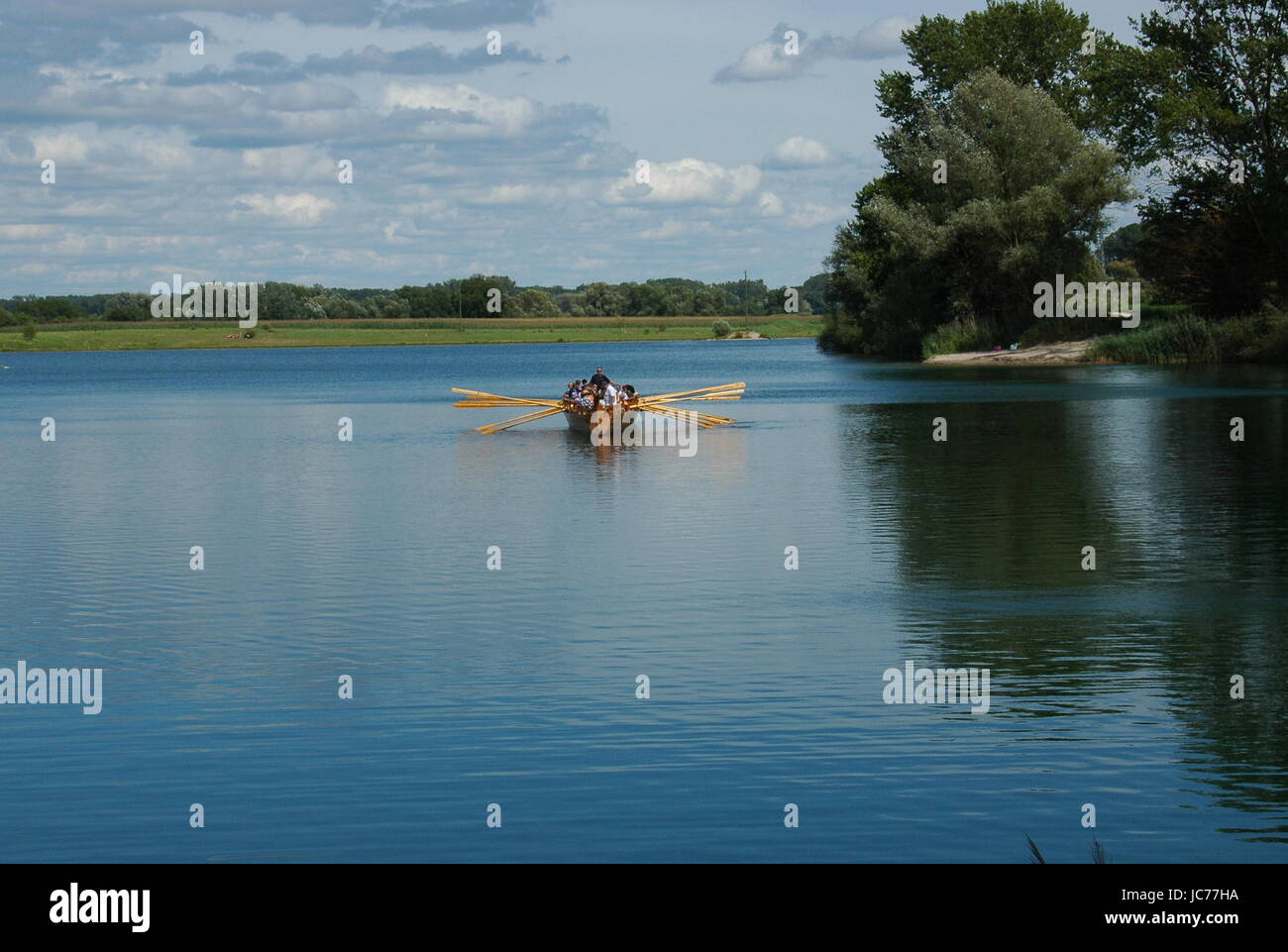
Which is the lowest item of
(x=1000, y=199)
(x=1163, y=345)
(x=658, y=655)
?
(x=658, y=655)

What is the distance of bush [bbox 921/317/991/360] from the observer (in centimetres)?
8444

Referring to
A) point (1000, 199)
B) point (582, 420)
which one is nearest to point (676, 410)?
point (582, 420)

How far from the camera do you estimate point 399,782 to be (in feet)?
37.3

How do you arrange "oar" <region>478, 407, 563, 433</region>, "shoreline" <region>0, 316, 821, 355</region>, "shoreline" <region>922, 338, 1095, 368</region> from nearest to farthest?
"oar" <region>478, 407, 563, 433</region>, "shoreline" <region>922, 338, 1095, 368</region>, "shoreline" <region>0, 316, 821, 355</region>

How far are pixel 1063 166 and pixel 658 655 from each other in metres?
67.9

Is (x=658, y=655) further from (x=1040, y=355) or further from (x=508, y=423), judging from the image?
(x=1040, y=355)

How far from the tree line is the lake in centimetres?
3613

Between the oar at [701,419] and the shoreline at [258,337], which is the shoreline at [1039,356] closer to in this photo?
the oar at [701,419]

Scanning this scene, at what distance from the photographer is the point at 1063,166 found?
257ft

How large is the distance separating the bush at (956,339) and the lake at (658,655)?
47840mm

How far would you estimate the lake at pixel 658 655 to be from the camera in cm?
1044

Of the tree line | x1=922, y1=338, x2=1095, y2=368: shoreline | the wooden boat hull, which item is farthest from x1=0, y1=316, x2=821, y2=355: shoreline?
the wooden boat hull

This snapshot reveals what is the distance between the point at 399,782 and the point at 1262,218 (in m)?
64.0

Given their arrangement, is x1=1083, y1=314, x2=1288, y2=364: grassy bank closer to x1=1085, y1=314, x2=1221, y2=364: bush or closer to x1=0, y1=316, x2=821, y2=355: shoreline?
x1=1085, y1=314, x2=1221, y2=364: bush
